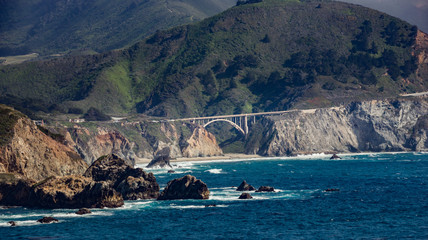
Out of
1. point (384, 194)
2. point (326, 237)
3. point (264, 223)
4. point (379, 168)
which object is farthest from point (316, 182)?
point (326, 237)

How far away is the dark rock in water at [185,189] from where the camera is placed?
102812 millimetres

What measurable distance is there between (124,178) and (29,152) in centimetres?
1471

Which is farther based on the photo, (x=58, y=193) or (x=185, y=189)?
(x=185, y=189)

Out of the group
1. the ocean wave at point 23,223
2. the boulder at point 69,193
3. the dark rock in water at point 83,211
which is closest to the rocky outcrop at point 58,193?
the boulder at point 69,193

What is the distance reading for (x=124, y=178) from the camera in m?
105

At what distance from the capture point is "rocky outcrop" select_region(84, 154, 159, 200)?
4033 inches

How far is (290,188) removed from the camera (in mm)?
122250

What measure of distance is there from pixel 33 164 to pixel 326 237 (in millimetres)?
49820

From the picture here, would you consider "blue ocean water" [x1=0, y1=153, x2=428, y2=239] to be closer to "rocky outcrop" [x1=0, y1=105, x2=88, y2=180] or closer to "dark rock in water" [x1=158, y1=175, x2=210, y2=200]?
"dark rock in water" [x1=158, y1=175, x2=210, y2=200]

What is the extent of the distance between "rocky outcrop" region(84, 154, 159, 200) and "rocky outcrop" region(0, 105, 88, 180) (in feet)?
21.0

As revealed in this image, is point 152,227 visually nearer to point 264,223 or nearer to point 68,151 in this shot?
point 264,223

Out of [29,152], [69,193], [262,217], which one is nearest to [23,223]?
[69,193]

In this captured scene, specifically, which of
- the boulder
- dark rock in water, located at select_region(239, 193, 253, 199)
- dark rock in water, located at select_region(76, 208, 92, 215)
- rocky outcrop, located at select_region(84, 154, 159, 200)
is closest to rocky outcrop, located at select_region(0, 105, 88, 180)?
rocky outcrop, located at select_region(84, 154, 159, 200)

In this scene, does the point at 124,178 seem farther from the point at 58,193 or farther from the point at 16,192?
the point at 16,192
